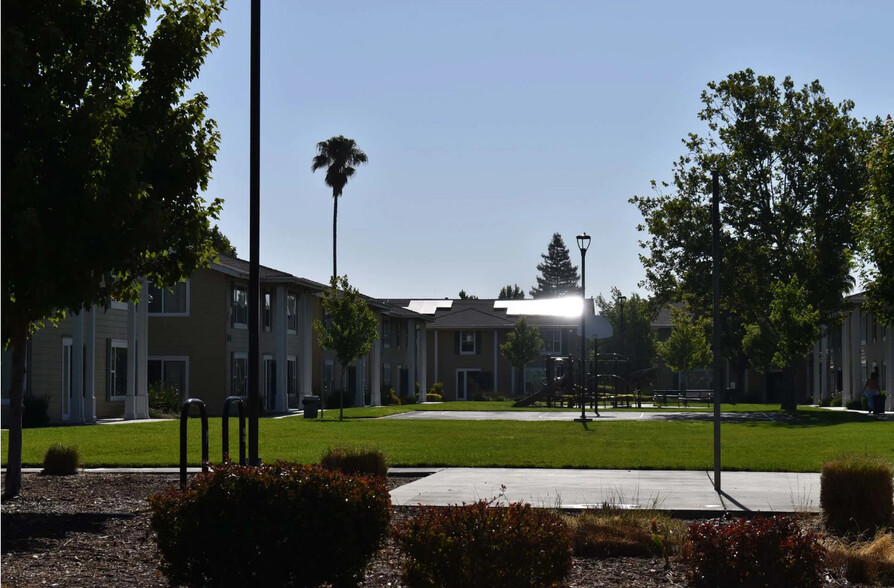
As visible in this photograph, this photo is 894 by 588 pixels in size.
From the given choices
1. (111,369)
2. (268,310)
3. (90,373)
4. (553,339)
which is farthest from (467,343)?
(90,373)

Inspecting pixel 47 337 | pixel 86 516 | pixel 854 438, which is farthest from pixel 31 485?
pixel 47 337

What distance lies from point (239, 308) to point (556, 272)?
109 m

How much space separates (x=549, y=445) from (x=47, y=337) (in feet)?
Answer: 59.6

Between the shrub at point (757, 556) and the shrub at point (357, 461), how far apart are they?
283 inches

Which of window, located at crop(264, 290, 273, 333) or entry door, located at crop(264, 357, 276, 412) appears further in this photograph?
window, located at crop(264, 290, 273, 333)

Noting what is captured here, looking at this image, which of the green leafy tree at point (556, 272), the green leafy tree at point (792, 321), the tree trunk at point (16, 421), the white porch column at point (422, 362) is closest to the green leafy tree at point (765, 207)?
the green leafy tree at point (792, 321)

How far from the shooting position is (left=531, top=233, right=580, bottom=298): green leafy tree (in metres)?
152

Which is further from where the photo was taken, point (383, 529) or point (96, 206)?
point (96, 206)

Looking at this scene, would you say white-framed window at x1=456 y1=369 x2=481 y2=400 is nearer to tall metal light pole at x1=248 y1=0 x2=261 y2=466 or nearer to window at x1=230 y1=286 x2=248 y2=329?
window at x1=230 y1=286 x2=248 y2=329

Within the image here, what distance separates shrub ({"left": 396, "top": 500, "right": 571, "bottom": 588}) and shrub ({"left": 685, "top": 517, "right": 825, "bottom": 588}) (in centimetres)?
112

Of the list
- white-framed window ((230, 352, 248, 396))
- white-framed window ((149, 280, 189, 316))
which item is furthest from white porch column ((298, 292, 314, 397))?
white-framed window ((149, 280, 189, 316))

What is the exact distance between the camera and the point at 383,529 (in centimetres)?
771

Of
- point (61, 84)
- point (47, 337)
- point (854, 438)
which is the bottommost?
point (854, 438)

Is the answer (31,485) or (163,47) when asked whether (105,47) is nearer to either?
(163,47)
